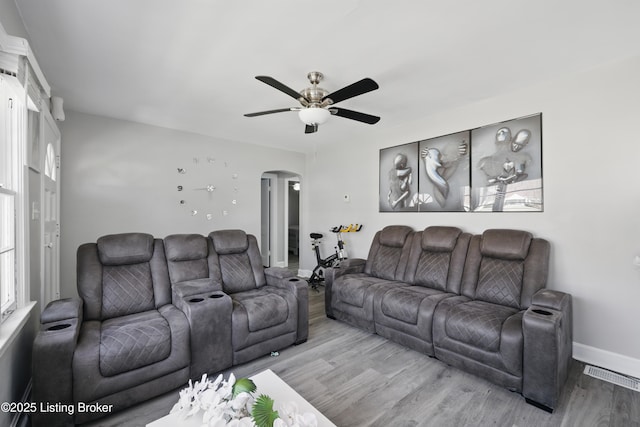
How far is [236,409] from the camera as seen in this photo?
121 cm

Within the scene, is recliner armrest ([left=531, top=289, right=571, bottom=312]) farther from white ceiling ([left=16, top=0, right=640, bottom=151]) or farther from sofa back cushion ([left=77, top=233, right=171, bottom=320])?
sofa back cushion ([left=77, top=233, right=171, bottom=320])

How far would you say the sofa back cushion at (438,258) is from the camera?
3.18 m

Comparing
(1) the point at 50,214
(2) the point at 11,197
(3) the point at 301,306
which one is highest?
(2) the point at 11,197

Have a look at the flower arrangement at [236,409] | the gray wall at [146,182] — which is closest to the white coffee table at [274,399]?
the flower arrangement at [236,409]

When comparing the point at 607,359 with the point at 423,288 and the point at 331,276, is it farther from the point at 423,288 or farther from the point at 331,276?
the point at 331,276

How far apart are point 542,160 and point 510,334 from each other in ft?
6.14

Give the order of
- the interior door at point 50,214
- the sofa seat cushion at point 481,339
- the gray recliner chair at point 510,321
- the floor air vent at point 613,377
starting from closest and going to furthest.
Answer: the gray recliner chair at point 510,321 < the sofa seat cushion at point 481,339 < the floor air vent at point 613,377 < the interior door at point 50,214

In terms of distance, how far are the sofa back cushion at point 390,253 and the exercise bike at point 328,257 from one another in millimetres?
806

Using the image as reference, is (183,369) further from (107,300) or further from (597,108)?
(597,108)

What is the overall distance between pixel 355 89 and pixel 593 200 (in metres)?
2.48

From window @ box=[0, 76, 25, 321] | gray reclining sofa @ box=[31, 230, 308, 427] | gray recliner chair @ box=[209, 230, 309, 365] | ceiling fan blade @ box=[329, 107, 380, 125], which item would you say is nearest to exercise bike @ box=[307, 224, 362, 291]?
gray recliner chair @ box=[209, 230, 309, 365]

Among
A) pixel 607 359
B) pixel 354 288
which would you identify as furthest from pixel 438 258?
pixel 607 359

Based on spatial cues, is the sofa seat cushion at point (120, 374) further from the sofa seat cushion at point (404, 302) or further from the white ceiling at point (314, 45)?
the white ceiling at point (314, 45)

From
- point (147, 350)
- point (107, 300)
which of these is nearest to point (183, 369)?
point (147, 350)
